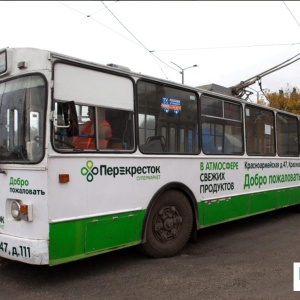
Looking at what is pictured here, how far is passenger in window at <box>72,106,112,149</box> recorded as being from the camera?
4.42m

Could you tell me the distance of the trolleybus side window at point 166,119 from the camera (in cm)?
520

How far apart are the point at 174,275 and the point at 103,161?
171 cm

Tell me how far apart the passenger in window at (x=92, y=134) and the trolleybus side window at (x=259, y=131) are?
11.6 ft

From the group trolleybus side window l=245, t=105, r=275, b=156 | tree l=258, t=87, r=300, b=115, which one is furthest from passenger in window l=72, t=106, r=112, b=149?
tree l=258, t=87, r=300, b=115

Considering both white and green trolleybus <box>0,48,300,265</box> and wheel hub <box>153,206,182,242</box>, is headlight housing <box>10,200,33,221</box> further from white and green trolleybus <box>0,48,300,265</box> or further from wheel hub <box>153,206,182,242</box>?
wheel hub <box>153,206,182,242</box>

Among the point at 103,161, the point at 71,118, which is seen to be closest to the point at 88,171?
the point at 103,161

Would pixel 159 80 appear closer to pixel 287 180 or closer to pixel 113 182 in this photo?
pixel 113 182

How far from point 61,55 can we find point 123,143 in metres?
1.36

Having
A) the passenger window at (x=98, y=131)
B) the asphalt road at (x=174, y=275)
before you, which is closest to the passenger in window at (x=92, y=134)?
the passenger window at (x=98, y=131)

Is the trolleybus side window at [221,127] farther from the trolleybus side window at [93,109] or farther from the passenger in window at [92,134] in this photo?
the passenger in window at [92,134]

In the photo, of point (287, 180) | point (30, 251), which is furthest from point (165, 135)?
point (287, 180)

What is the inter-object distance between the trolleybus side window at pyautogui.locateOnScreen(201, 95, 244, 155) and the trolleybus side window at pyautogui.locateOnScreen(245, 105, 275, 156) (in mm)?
315

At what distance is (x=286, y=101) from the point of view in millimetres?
33125

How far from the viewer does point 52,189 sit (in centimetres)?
407
